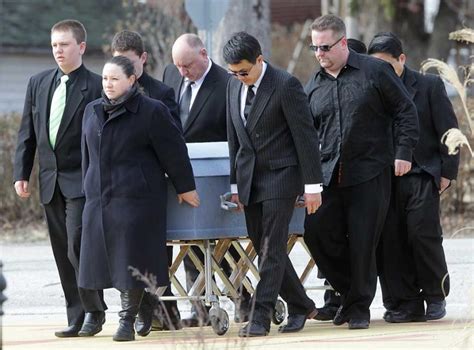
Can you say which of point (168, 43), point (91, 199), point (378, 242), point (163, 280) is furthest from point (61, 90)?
point (168, 43)

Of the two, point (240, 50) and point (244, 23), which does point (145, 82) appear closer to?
point (240, 50)

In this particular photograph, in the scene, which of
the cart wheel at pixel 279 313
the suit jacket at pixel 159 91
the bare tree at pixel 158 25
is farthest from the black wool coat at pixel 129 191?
the bare tree at pixel 158 25

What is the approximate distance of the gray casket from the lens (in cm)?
941

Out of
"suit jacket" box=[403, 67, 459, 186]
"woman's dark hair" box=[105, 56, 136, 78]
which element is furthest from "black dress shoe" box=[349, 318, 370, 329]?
"woman's dark hair" box=[105, 56, 136, 78]

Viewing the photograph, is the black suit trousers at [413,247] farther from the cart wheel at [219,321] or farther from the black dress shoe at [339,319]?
the cart wheel at [219,321]

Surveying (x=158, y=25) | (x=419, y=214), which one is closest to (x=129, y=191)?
(x=419, y=214)

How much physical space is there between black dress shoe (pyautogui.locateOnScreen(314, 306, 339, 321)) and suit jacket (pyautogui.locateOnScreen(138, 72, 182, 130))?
5.94 ft

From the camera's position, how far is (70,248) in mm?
9648

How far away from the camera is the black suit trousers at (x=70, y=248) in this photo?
9.59m

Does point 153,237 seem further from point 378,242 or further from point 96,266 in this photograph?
point 378,242

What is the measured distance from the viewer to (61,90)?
9.87 metres

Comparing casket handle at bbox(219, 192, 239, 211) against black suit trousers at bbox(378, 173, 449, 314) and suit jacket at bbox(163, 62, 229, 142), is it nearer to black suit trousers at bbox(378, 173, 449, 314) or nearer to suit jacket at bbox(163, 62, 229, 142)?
suit jacket at bbox(163, 62, 229, 142)

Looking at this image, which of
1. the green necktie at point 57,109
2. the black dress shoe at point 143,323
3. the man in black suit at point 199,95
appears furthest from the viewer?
the man in black suit at point 199,95

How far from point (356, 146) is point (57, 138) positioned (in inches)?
79.5
